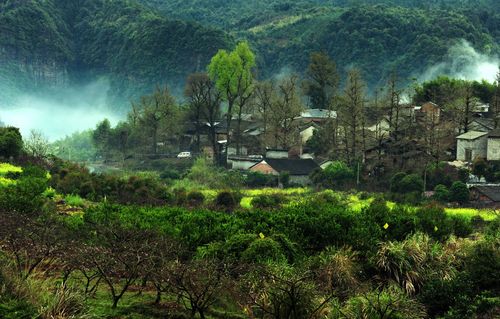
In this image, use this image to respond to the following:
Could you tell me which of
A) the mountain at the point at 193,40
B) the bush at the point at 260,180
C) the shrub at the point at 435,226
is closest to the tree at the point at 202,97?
the bush at the point at 260,180

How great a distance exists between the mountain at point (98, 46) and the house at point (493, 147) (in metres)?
77.7

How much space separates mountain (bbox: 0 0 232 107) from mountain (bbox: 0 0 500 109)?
19 cm

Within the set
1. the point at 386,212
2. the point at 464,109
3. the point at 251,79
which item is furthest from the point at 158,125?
the point at 386,212

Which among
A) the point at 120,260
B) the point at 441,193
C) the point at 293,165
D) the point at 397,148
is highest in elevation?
the point at 120,260

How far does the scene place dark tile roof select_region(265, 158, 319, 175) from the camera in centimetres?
5166

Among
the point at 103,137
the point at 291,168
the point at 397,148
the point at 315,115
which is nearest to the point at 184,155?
the point at 103,137

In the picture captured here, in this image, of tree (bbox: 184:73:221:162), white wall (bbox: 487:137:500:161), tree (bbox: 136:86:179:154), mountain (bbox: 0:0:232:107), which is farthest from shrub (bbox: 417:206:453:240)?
A: mountain (bbox: 0:0:232:107)

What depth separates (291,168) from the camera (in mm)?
52031

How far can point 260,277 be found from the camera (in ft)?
47.8

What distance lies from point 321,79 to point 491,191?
117 feet

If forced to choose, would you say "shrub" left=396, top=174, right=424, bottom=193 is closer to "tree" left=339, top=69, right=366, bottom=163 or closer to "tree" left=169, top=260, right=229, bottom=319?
"tree" left=339, top=69, right=366, bottom=163

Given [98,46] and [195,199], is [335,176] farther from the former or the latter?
[98,46]

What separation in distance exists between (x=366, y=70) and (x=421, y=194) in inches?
3092

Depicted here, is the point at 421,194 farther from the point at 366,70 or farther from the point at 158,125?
the point at 366,70
